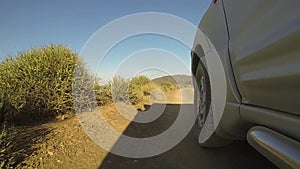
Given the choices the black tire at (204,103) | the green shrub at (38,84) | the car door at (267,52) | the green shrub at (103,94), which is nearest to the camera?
the car door at (267,52)

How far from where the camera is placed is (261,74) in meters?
1.37

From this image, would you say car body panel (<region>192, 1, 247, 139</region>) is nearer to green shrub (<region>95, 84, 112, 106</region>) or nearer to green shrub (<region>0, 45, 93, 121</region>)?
green shrub (<region>0, 45, 93, 121</region>)

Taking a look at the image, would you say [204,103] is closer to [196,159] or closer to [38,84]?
[196,159]

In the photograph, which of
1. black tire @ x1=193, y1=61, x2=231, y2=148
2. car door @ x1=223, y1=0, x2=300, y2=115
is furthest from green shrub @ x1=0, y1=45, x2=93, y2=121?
car door @ x1=223, y1=0, x2=300, y2=115

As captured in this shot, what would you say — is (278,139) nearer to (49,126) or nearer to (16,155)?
(16,155)

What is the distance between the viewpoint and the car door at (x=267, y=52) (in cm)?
107

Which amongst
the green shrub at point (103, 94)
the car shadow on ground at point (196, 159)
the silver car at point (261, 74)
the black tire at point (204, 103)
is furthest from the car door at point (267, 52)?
the green shrub at point (103, 94)

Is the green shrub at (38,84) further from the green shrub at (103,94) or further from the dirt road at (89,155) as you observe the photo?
the dirt road at (89,155)

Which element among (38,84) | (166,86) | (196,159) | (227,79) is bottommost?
(196,159)

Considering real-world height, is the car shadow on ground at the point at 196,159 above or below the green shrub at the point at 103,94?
below

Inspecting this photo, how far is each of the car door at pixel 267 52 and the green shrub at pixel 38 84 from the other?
4.01 metres

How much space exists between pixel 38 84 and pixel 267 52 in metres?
4.53

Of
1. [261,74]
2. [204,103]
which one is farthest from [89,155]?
[261,74]

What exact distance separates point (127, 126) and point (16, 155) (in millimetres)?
2027
